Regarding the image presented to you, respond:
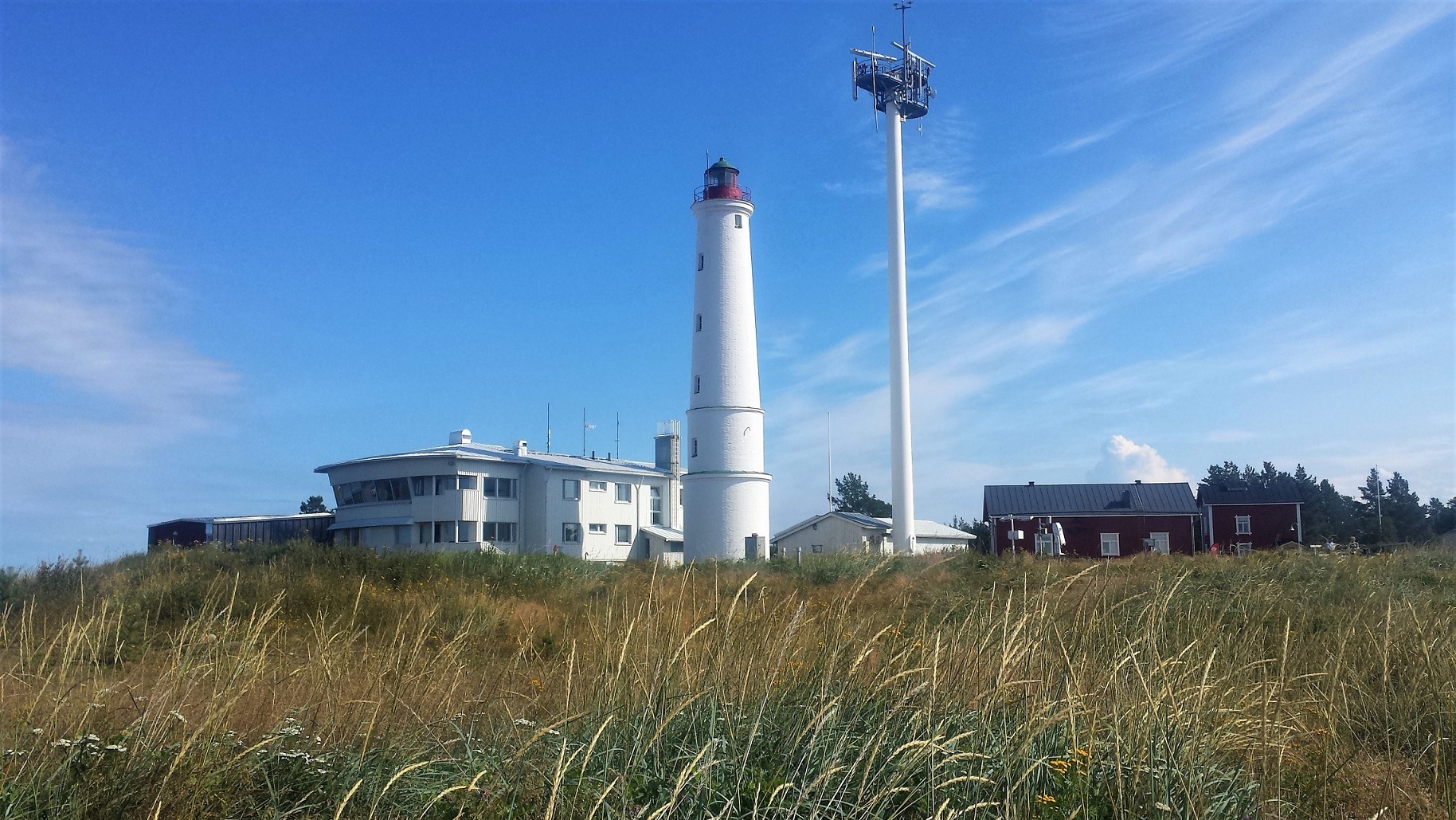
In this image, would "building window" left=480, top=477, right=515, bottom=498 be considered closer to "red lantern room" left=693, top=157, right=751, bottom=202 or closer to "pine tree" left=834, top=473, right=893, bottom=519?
"red lantern room" left=693, top=157, right=751, bottom=202

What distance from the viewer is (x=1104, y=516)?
154 feet

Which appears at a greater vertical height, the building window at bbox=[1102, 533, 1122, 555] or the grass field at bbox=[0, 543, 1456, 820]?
the grass field at bbox=[0, 543, 1456, 820]

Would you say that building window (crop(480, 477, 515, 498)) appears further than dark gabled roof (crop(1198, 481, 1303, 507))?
No

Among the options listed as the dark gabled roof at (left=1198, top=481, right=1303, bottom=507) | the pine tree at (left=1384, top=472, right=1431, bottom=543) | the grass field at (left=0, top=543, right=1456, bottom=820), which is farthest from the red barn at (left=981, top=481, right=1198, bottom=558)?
the grass field at (left=0, top=543, right=1456, bottom=820)

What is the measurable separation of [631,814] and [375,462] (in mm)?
40999

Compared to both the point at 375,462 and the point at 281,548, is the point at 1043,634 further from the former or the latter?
the point at 375,462

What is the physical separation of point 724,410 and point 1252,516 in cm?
2890

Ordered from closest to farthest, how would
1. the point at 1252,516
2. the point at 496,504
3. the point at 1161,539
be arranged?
the point at 496,504 → the point at 1161,539 → the point at 1252,516

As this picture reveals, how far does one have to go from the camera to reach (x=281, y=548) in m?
20.2

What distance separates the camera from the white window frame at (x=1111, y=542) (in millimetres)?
46219

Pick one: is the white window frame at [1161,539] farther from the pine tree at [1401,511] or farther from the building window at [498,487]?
the building window at [498,487]

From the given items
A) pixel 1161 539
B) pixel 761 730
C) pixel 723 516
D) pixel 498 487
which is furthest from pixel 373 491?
pixel 761 730

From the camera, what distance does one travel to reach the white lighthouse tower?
121 ft

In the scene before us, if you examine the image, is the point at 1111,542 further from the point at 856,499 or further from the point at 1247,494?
the point at 856,499
